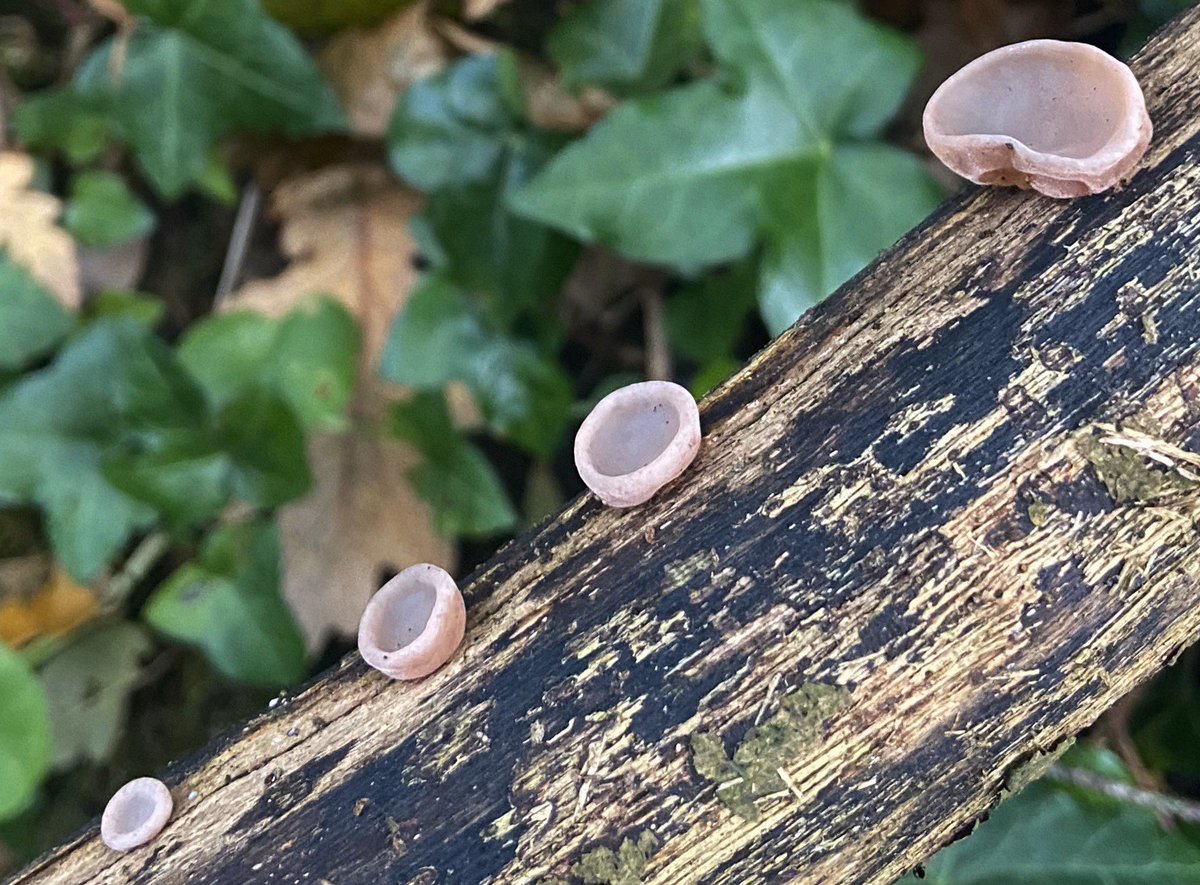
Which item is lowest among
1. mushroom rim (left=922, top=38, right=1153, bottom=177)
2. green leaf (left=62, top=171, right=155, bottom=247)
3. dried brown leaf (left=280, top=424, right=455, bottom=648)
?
dried brown leaf (left=280, top=424, right=455, bottom=648)

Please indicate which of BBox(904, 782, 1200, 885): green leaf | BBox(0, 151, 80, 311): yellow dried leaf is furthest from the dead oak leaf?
BBox(904, 782, 1200, 885): green leaf

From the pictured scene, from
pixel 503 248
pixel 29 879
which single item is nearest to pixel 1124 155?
pixel 503 248

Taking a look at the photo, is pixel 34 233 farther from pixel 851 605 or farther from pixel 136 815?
pixel 851 605

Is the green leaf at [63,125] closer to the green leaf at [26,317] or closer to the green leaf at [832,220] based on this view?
the green leaf at [26,317]

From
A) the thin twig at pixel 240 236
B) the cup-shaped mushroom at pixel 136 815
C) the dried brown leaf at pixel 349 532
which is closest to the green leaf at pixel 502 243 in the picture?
the dried brown leaf at pixel 349 532

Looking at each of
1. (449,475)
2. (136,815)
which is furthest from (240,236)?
(136,815)

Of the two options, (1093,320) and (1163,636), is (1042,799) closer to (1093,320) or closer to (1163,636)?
(1163,636)

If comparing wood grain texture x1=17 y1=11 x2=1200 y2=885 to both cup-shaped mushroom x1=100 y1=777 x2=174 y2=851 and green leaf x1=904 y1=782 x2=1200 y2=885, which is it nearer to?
cup-shaped mushroom x1=100 y1=777 x2=174 y2=851
